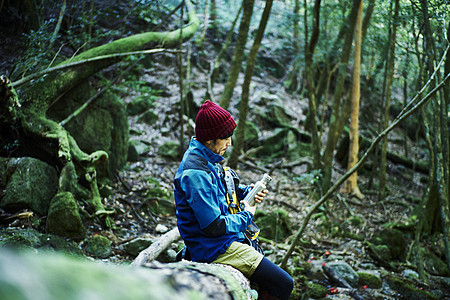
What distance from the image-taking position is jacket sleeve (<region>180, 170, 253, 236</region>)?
2.17 metres

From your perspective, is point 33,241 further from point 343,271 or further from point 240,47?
point 240,47

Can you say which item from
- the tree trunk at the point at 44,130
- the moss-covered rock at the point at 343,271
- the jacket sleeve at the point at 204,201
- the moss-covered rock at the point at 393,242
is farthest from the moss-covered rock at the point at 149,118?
the jacket sleeve at the point at 204,201

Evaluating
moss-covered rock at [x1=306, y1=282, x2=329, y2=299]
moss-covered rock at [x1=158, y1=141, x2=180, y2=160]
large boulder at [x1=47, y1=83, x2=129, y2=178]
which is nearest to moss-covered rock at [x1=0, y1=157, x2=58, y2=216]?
large boulder at [x1=47, y1=83, x2=129, y2=178]

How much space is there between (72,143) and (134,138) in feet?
17.4

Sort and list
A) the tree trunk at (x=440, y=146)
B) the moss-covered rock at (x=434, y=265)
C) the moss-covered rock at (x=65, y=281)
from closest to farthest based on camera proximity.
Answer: the moss-covered rock at (x=65, y=281) → the tree trunk at (x=440, y=146) → the moss-covered rock at (x=434, y=265)

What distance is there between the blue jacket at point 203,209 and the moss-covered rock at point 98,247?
293cm

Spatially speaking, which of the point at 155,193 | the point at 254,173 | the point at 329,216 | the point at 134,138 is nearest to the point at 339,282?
the point at 329,216

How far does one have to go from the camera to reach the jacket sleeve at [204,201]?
7.13 ft

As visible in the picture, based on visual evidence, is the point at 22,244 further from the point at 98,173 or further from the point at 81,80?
the point at 81,80

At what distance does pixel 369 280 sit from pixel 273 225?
2131 millimetres

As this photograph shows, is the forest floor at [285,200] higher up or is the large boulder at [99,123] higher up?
the large boulder at [99,123]

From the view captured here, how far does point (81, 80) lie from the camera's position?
22.8ft

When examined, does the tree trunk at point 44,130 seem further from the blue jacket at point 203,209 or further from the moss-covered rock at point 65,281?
the moss-covered rock at point 65,281

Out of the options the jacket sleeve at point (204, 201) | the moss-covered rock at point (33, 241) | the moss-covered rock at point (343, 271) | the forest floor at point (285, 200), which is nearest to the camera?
the jacket sleeve at point (204, 201)
